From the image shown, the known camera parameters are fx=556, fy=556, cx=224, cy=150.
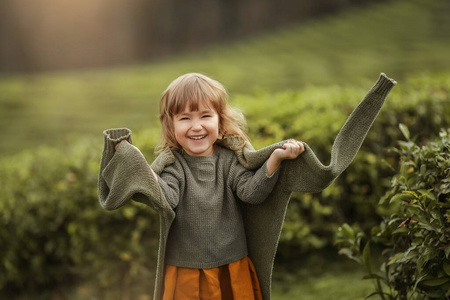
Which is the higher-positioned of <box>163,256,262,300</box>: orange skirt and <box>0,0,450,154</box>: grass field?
<box>0,0,450,154</box>: grass field

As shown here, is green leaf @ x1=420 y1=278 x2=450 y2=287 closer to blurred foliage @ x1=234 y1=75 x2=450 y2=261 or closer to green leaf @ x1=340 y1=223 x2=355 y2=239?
green leaf @ x1=340 y1=223 x2=355 y2=239

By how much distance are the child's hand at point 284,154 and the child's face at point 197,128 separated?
11.3 inches

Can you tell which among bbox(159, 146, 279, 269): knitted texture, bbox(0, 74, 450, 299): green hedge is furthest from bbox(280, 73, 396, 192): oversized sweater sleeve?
bbox(0, 74, 450, 299): green hedge

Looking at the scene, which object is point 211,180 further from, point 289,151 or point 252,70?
point 252,70

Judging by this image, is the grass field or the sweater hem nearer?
the sweater hem

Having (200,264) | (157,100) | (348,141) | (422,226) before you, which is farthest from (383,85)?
(157,100)

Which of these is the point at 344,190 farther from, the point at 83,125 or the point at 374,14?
the point at 374,14

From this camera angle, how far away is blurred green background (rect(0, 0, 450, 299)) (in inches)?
163

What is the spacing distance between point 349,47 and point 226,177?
8.69 metres

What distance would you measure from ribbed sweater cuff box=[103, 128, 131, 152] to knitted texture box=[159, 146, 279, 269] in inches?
9.7

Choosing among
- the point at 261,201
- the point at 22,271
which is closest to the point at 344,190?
the point at 261,201

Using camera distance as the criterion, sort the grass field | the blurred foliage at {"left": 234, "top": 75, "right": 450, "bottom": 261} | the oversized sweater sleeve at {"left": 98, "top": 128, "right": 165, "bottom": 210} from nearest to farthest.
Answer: the oversized sweater sleeve at {"left": 98, "top": 128, "right": 165, "bottom": 210}
the blurred foliage at {"left": 234, "top": 75, "right": 450, "bottom": 261}
the grass field

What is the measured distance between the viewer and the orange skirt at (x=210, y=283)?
2.47 metres

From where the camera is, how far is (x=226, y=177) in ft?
8.37
